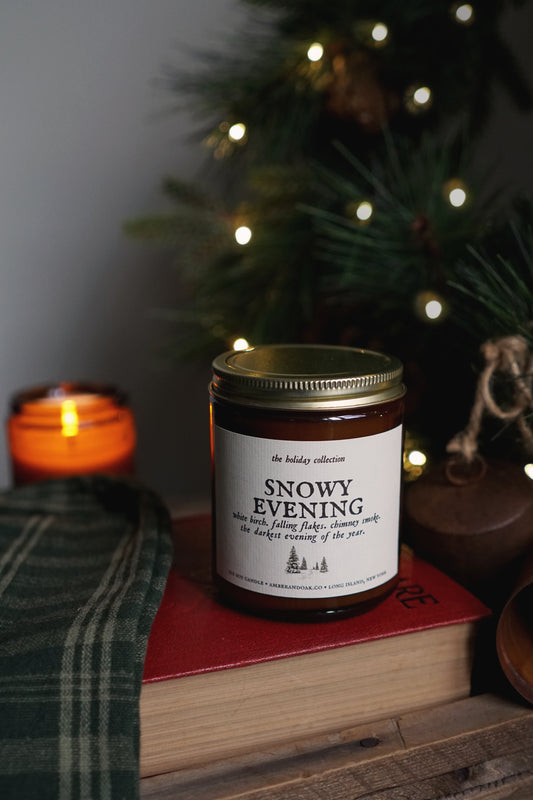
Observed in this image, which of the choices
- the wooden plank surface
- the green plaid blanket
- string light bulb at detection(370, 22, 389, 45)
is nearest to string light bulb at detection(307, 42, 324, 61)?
string light bulb at detection(370, 22, 389, 45)

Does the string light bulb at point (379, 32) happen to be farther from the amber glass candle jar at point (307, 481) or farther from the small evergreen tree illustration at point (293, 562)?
the small evergreen tree illustration at point (293, 562)

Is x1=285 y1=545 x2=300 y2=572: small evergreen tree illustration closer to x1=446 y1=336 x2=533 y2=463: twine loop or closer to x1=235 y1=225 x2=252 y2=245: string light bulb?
x1=446 y1=336 x2=533 y2=463: twine loop

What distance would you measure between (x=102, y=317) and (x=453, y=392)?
536 millimetres

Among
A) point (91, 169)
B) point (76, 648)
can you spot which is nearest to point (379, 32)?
point (91, 169)

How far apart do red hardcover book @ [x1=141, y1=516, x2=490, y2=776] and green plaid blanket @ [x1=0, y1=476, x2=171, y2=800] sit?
0.02 metres

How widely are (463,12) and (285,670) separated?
575mm

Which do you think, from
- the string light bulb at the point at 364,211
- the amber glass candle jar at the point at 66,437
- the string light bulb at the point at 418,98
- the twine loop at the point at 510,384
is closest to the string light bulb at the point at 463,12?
the string light bulb at the point at 418,98

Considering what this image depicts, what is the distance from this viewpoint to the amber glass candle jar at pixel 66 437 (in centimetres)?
74

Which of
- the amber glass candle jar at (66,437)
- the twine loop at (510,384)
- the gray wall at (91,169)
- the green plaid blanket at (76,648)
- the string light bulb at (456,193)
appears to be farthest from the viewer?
the gray wall at (91,169)

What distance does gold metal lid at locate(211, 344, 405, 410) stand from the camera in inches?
17.2

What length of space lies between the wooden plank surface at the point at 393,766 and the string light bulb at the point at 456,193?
1.35 feet

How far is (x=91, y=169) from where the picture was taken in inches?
37.5

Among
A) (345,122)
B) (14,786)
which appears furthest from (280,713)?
(345,122)

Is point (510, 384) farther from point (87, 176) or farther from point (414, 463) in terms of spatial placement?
point (87, 176)
